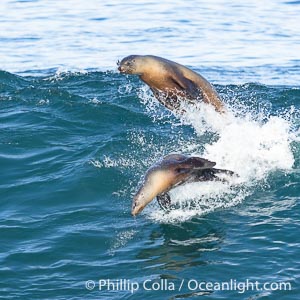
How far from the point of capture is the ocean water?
1051 cm

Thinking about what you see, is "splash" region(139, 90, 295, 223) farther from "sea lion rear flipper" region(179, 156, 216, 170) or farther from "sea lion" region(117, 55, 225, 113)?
"sea lion rear flipper" region(179, 156, 216, 170)

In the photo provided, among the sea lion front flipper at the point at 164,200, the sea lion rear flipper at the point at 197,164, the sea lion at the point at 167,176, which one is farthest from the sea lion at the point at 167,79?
the sea lion front flipper at the point at 164,200

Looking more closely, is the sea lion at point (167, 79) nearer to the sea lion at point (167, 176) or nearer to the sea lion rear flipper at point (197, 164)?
the sea lion at point (167, 176)

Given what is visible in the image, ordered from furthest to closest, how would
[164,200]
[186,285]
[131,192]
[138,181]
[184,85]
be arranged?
[184,85], [138,181], [131,192], [164,200], [186,285]

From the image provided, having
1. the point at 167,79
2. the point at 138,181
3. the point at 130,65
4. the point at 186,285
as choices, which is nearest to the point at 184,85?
the point at 167,79

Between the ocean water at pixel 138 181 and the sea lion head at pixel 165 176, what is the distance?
0.37m

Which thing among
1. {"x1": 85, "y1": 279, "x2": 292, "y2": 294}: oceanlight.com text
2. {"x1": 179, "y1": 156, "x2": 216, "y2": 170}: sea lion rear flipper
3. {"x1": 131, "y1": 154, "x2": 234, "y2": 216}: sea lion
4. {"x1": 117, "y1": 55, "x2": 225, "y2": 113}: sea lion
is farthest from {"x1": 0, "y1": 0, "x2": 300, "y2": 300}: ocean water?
{"x1": 179, "y1": 156, "x2": 216, "y2": 170}: sea lion rear flipper

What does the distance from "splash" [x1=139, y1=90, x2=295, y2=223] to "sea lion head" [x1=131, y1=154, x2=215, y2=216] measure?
1.36 ft

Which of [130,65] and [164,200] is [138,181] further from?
[130,65]

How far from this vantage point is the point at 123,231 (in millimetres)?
11977

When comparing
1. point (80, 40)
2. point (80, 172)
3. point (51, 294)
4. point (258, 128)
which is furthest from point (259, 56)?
point (51, 294)

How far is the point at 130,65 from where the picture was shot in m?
15.3

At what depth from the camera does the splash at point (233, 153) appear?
1277 cm

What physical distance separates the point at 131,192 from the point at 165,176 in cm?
140
